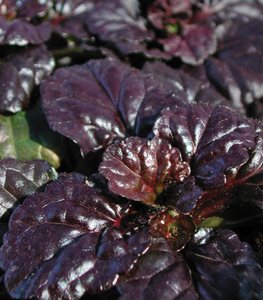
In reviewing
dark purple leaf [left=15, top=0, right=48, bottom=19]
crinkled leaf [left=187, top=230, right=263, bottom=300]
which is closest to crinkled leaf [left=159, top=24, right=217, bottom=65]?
dark purple leaf [left=15, top=0, right=48, bottom=19]

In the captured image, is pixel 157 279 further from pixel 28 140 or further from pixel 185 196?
pixel 28 140

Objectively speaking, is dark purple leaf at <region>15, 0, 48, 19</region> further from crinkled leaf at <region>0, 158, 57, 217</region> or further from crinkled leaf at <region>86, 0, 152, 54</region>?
crinkled leaf at <region>0, 158, 57, 217</region>

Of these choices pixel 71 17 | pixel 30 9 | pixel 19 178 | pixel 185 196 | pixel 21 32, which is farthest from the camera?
pixel 71 17

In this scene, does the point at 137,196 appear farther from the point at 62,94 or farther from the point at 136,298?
the point at 62,94

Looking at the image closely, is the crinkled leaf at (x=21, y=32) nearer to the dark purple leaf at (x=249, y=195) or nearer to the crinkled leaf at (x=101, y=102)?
the crinkled leaf at (x=101, y=102)

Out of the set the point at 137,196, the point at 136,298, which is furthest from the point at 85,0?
the point at 136,298

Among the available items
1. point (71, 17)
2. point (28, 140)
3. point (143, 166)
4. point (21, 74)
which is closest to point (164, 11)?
point (71, 17)
